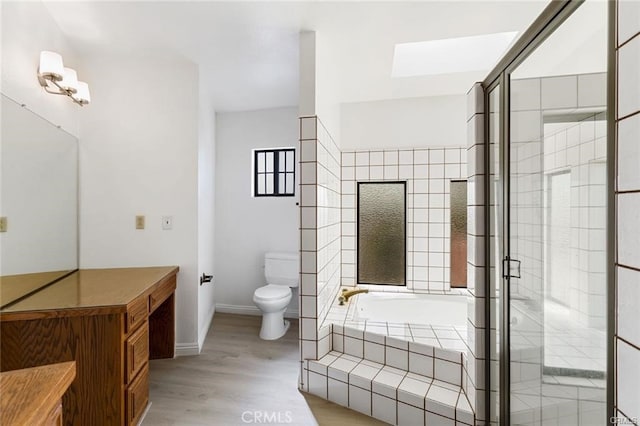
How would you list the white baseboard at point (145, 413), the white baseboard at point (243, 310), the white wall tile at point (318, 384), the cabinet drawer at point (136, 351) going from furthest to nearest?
the white baseboard at point (243, 310), the white wall tile at point (318, 384), the white baseboard at point (145, 413), the cabinet drawer at point (136, 351)

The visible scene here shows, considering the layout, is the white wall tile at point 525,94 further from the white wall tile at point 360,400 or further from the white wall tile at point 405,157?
the white wall tile at point 360,400

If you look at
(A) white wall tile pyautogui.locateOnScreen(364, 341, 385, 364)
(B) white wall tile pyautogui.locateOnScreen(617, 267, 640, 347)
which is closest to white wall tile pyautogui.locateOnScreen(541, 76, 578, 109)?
(B) white wall tile pyautogui.locateOnScreen(617, 267, 640, 347)

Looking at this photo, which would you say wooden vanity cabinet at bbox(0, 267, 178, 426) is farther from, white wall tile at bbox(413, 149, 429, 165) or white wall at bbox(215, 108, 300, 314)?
white wall tile at bbox(413, 149, 429, 165)

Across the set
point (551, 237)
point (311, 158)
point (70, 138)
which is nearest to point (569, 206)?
point (551, 237)

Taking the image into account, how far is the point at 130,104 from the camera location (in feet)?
7.66

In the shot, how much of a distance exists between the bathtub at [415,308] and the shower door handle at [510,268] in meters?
1.42

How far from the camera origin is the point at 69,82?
6.35ft

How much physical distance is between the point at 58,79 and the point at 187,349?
219 cm

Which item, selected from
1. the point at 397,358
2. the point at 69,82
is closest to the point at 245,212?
the point at 69,82

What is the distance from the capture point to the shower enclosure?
0.86 meters

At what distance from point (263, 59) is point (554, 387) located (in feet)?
8.84

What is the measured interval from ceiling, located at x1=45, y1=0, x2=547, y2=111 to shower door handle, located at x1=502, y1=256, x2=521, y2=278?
1521mm

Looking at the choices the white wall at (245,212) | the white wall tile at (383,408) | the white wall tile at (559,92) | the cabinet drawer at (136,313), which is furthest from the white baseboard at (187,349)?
the white wall tile at (559,92)

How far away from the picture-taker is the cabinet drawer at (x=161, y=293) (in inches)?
73.1
